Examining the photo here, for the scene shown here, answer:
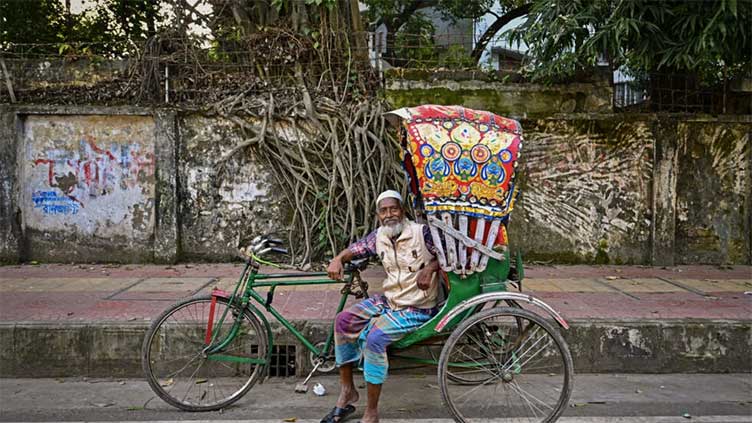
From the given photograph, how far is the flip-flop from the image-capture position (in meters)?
3.45

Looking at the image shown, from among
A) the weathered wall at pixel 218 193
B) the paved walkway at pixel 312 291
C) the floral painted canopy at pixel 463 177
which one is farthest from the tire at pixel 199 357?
the weathered wall at pixel 218 193

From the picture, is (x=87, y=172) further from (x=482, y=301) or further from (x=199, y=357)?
(x=482, y=301)

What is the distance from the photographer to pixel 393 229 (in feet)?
11.6

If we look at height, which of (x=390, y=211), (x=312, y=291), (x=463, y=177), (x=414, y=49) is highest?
(x=414, y=49)

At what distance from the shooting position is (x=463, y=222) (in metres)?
3.46

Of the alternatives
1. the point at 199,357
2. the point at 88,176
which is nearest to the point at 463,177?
the point at 199,357

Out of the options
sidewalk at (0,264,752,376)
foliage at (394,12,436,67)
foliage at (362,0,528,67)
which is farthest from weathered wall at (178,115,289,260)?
foliage at (362,0,528,67)

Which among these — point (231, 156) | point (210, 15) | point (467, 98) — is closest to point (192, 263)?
point (231, 156)

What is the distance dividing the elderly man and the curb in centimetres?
106

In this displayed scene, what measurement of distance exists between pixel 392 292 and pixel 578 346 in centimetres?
198

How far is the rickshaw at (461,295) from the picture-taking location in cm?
342

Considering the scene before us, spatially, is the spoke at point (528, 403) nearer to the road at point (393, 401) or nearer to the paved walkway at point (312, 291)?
the road at point (393, 401)

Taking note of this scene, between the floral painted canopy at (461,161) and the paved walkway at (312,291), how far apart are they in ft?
6.03

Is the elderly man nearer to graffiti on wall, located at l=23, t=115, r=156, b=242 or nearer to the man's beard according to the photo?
the man's beard
